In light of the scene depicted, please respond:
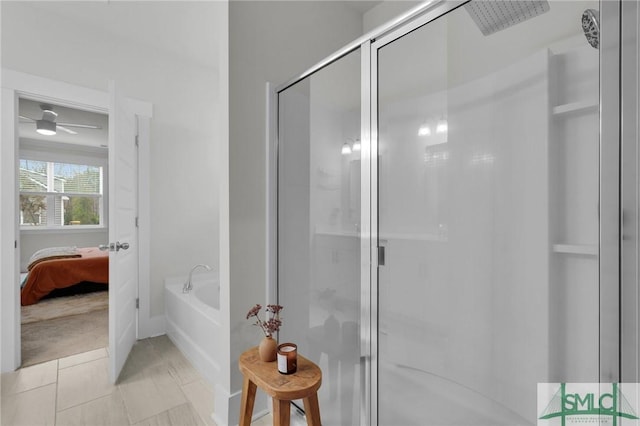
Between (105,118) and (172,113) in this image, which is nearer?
(172,113)

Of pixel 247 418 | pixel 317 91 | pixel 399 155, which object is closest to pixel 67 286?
pixel 247 418

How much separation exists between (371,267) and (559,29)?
1078 mm

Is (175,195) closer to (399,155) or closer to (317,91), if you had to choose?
(317,91)

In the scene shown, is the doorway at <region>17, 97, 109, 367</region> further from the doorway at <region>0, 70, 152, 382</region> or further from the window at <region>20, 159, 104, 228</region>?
the doorway at <region>0, 70, 152, 382</region>

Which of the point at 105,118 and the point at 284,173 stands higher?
the point at 105,118

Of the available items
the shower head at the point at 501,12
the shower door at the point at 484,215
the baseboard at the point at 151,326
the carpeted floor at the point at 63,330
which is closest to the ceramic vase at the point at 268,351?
the shower door at the point at 484,215

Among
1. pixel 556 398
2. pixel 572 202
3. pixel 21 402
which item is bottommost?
pixel 21 402

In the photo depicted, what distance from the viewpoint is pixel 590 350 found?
1.04m

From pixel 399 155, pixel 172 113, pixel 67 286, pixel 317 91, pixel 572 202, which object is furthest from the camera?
pixel 67 286

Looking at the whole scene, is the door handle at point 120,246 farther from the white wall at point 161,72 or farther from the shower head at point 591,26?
the shower head at point 591,26

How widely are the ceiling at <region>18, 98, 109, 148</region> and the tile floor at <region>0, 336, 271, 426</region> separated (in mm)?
3275

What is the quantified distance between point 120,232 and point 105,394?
102 cm

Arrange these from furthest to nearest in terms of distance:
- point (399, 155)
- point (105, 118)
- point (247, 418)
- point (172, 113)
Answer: point (105, 118) < point (172, 113) < point (247, 418) < point (399, 155)

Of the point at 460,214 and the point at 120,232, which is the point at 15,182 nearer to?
the point at 120,232
